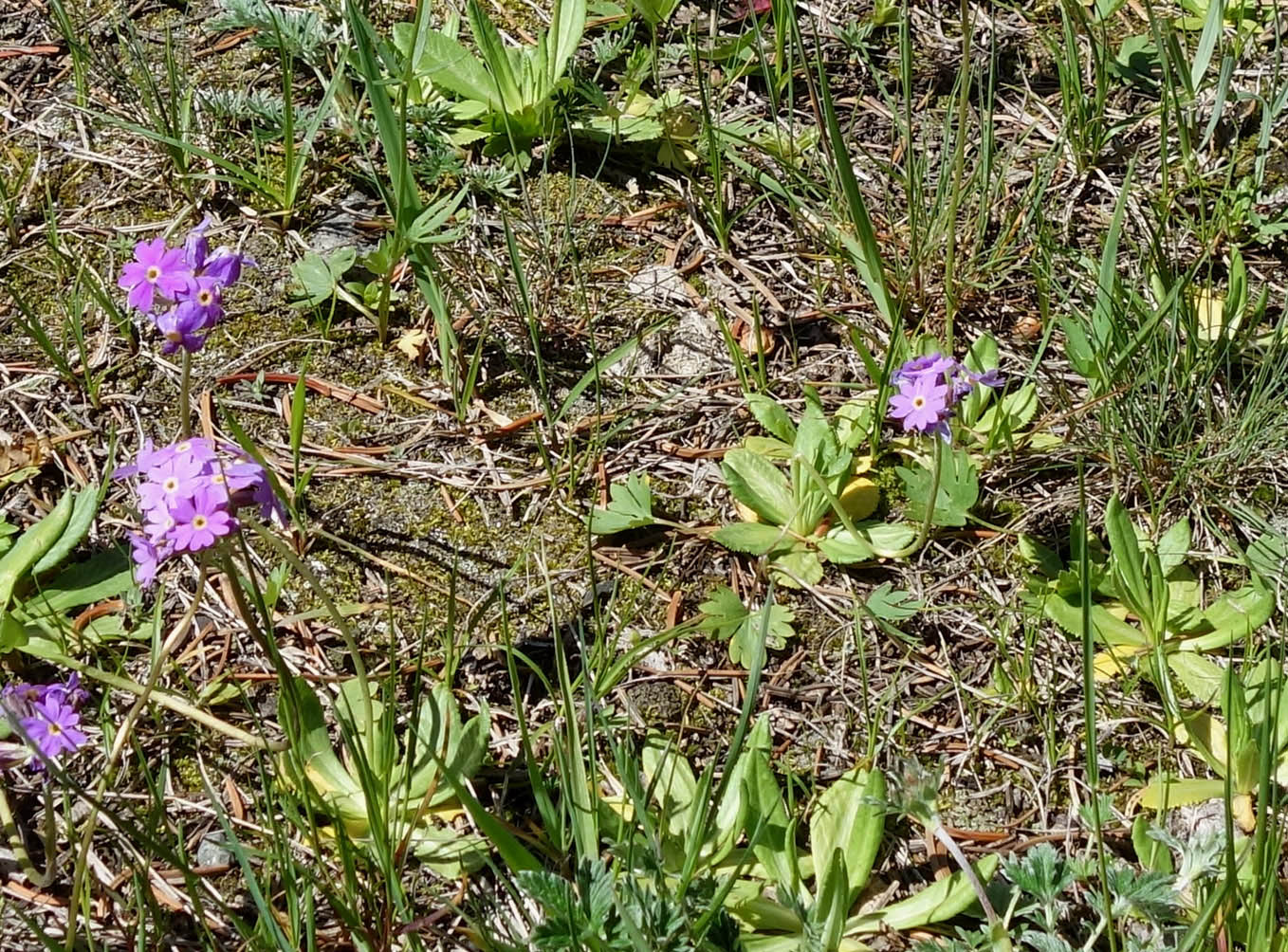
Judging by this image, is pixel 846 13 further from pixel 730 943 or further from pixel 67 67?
pixel 730 943

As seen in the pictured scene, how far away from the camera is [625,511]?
2.18 meters

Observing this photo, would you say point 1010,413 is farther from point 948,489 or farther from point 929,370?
point 929,370

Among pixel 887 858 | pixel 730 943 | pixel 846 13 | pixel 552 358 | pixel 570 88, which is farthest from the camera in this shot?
pixel 846 13

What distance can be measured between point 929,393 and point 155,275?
44.3 inches

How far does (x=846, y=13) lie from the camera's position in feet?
9.74

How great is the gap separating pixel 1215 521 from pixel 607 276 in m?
1.20

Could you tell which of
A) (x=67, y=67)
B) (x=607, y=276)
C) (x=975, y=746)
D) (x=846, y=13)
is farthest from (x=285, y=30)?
(x=975, y=746)

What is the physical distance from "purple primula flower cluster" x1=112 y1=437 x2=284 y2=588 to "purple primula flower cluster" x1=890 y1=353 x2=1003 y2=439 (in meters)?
0.98

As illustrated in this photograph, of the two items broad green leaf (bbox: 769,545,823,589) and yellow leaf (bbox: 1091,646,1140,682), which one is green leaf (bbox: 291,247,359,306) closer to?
broad green leaf (bbox: 769,545,823,589)

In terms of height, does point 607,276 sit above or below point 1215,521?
above

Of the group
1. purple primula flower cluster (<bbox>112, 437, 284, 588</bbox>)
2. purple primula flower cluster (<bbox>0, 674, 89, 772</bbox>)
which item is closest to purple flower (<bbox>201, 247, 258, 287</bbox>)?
purple primula flower cluster (<bbox>112, 437, 284, 588</bbox>)

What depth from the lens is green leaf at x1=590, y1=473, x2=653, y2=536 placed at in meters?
2.16

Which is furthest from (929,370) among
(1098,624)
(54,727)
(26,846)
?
(26,846)

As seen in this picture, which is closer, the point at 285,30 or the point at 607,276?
the point at 607,276
